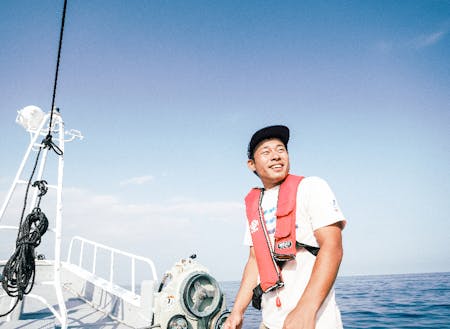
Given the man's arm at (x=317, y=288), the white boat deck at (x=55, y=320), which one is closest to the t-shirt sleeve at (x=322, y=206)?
the man's arm at (x=317, y=288)

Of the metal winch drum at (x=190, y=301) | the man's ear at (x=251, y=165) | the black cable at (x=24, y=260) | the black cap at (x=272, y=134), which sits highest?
the black cap at (x=272, y=134)

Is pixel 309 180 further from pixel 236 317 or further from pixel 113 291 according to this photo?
pixel 113 291

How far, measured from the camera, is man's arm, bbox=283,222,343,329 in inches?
53.4

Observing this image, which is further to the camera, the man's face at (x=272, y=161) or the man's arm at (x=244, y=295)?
the man's arm at (x=244, y=295)

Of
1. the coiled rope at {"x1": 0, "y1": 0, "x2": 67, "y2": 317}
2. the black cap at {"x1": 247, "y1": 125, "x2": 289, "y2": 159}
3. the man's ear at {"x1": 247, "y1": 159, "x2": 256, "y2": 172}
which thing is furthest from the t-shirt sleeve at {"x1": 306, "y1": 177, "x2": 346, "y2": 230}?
the coiled rope at {"x1": 0, "y1": 0, "x2": 67, "y2": 317}

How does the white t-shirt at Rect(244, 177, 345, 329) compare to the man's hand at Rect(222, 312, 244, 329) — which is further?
the man's hand at Rect(222, 312, 244, 329)

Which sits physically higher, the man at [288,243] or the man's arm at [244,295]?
the man at [288,243]

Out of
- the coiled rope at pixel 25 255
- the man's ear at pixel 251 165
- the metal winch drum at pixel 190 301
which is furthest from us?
the metal winch drum at pixel 190 301

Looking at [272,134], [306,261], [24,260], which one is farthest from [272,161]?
[24,260]

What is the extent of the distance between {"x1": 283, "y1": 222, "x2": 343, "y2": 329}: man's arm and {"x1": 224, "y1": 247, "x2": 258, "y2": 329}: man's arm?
2.85 feet

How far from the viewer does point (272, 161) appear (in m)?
2.03

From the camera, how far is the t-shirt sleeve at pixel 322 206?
1.54 m

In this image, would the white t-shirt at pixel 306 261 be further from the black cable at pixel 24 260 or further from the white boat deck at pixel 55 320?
the white boat deck at pixel 55 320

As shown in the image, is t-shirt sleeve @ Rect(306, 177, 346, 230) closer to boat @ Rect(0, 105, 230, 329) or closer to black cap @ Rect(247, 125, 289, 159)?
black cap @ Rect(247, 125, 289, 159)
